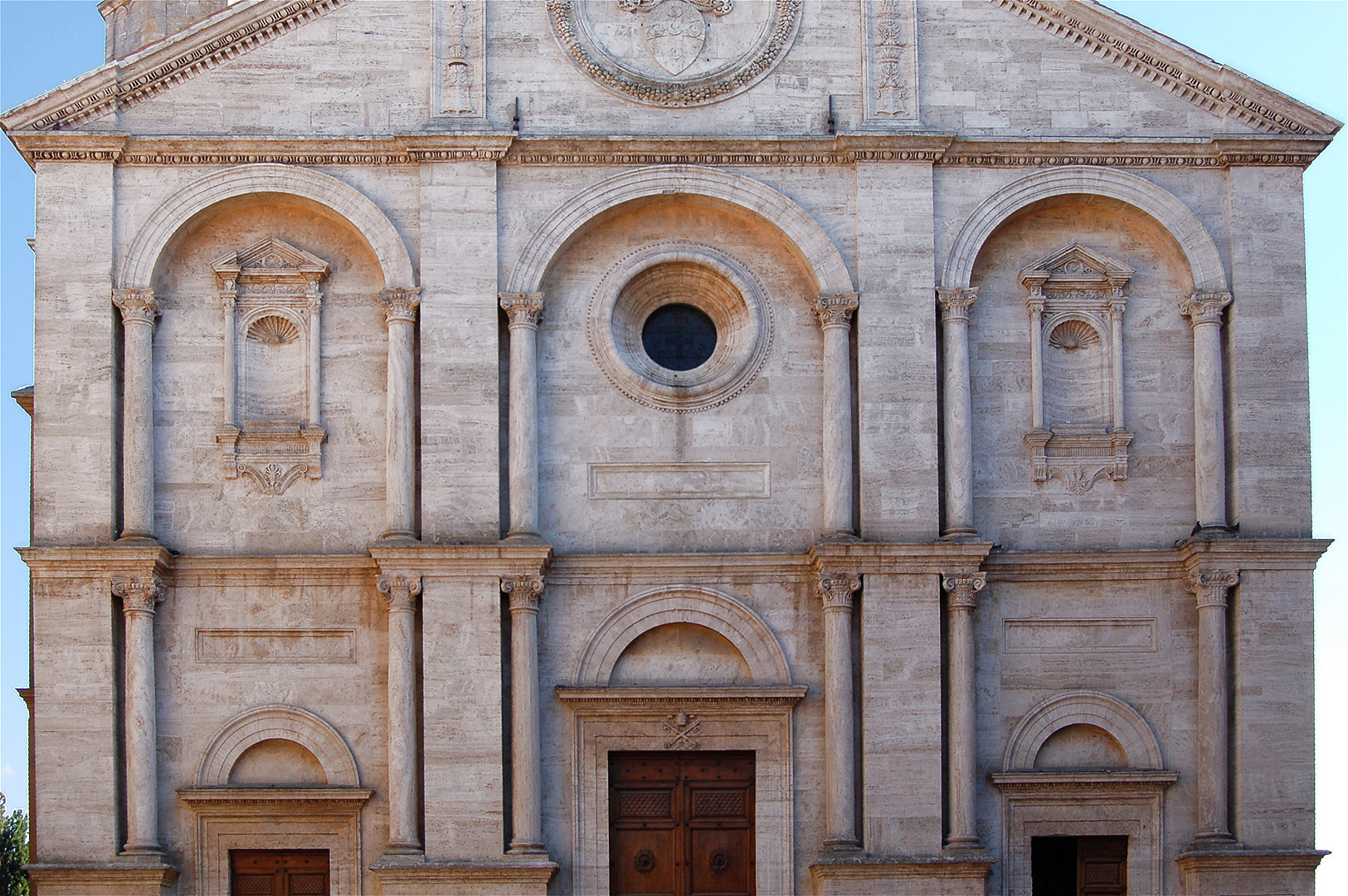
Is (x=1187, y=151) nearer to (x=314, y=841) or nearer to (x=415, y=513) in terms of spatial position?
(x=415, y=513)

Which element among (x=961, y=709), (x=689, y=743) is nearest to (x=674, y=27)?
(x=689, y=743)

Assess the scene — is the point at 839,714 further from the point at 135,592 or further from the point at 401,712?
the point at 135,592

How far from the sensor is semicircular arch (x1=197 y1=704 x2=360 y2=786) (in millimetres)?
23203

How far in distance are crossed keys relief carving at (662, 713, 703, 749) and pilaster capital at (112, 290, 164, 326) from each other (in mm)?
7991

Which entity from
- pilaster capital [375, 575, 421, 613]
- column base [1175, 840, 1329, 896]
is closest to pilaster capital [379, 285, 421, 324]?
pilaster capital [375, 575, 421, 613]

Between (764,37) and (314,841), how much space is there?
11307 millimetres

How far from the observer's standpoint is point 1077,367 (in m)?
24.6

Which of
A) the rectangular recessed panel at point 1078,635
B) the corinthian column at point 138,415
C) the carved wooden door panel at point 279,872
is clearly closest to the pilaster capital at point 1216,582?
the rectangular recessed panel at point 1078,635

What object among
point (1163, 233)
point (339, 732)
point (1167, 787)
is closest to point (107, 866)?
point (339, 732)

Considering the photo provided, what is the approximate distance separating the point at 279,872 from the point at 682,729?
5.06 metres

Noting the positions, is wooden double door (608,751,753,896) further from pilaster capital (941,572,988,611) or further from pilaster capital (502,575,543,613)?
pilaster capital (941,572,988,611)

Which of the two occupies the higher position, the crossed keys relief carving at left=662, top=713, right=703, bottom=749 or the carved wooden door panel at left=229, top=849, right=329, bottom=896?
the crossed keys relief carving at left=662, top=713, right=703, bottom=749

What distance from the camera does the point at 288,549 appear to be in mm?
23641

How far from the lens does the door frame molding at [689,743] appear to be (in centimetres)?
2309
